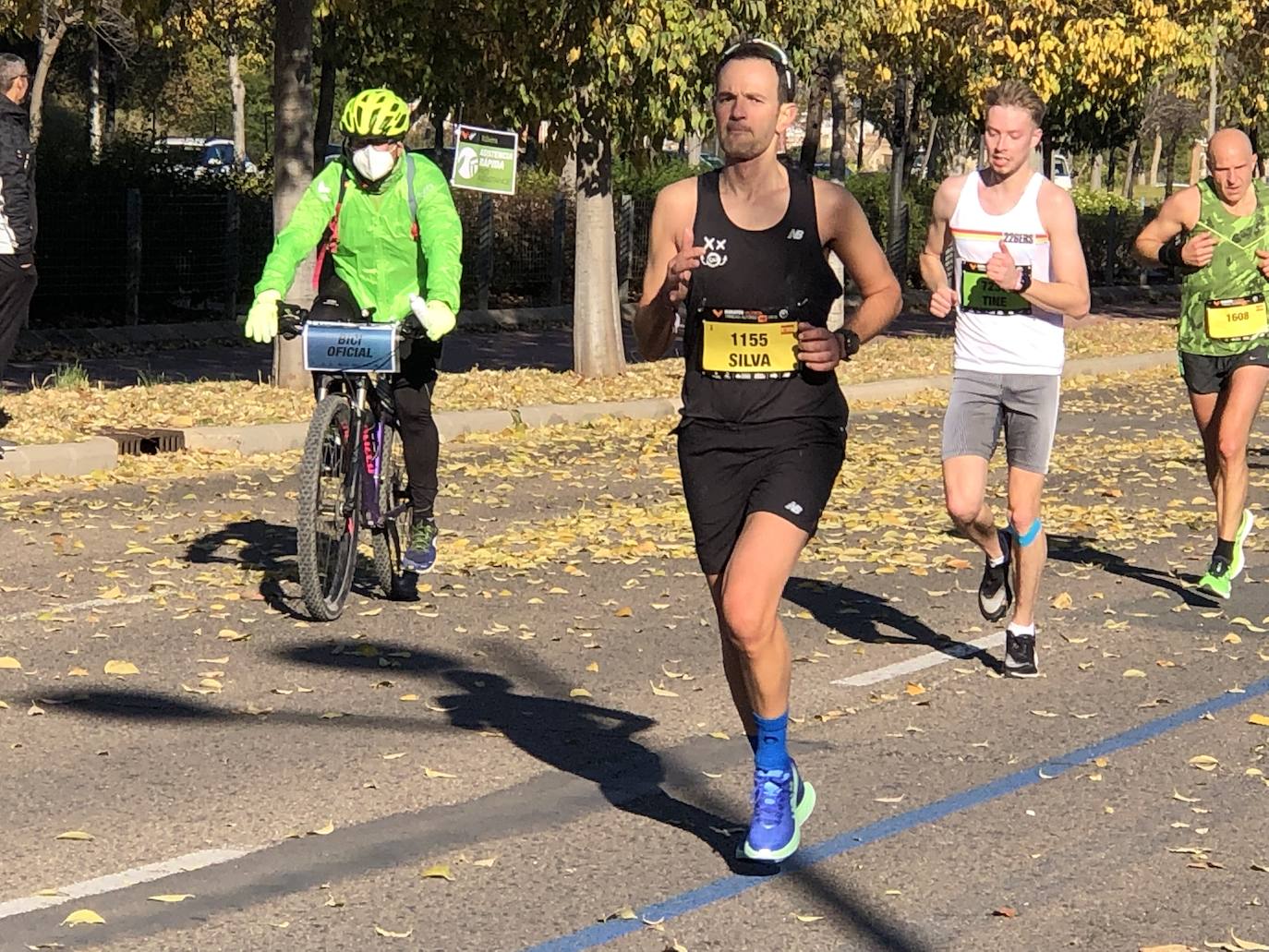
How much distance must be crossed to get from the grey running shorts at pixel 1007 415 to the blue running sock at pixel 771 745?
9.48 feet

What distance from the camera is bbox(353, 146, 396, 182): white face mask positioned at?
8.72m

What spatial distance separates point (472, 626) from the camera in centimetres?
896

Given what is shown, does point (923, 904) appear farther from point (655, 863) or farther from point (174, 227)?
point (174, 227)

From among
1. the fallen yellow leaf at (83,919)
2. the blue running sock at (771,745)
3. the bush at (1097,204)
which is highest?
the bush at (1097,204)

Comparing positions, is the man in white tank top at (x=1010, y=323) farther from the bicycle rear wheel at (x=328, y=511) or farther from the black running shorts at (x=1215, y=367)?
the bicycle rear wheel at (x=328, y=511)

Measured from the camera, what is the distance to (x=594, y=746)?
6973 millimetres

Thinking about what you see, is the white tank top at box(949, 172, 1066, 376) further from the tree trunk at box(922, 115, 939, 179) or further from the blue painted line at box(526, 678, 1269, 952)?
the tree trunk at box(922, 115, 939, 179)

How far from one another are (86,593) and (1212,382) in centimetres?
501

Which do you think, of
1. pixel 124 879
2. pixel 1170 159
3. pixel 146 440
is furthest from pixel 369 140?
pixel 1170 159

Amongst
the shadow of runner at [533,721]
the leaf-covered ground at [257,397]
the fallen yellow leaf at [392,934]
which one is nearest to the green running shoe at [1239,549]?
the shadow of runner at [533,721]

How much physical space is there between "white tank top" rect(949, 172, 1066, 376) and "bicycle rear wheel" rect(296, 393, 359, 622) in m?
2.42

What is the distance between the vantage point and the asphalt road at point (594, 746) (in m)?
5.29

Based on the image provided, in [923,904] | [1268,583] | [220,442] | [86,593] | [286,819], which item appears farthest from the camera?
[220,442]

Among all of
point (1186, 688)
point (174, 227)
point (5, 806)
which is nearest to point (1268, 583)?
point (1186, 688)
